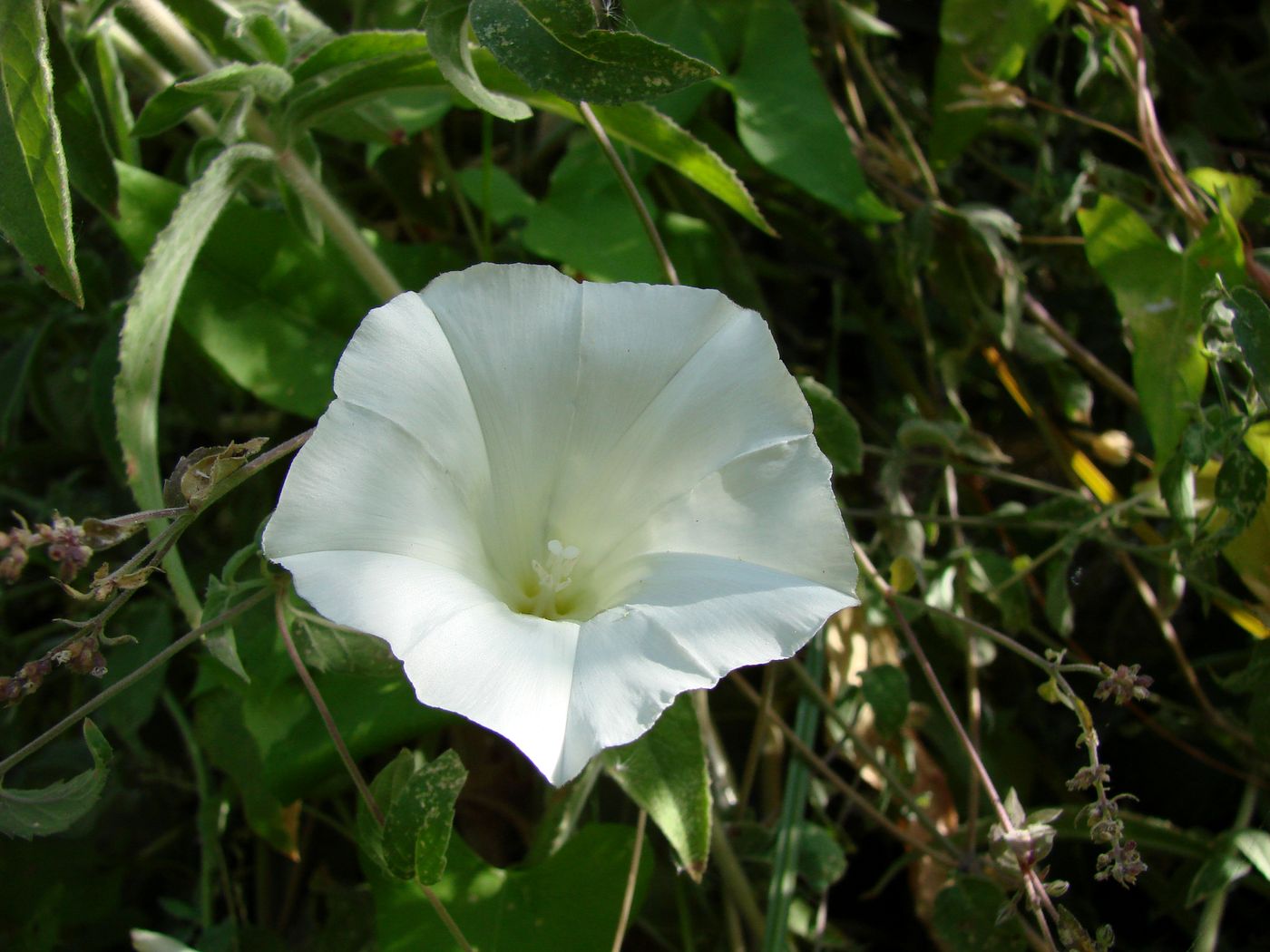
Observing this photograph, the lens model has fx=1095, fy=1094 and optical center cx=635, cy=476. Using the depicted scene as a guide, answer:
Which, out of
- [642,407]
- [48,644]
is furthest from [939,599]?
[48,644]

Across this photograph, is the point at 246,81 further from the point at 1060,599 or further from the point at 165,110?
the point at 1060,599

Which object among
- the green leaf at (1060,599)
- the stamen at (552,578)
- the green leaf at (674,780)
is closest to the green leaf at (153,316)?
the stamen at (552,578)

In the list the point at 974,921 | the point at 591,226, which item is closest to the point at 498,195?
the point at 591,226

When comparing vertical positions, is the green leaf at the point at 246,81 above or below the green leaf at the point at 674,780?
above

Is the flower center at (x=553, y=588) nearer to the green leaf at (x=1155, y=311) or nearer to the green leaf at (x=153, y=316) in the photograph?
the green leaf at (x=153, y=316)

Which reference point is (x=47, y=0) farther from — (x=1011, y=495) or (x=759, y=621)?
(x=1011, y=495)

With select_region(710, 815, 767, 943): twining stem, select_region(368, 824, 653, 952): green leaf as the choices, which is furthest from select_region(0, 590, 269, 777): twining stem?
select_region(710, 815, 767, 943): twining stem
